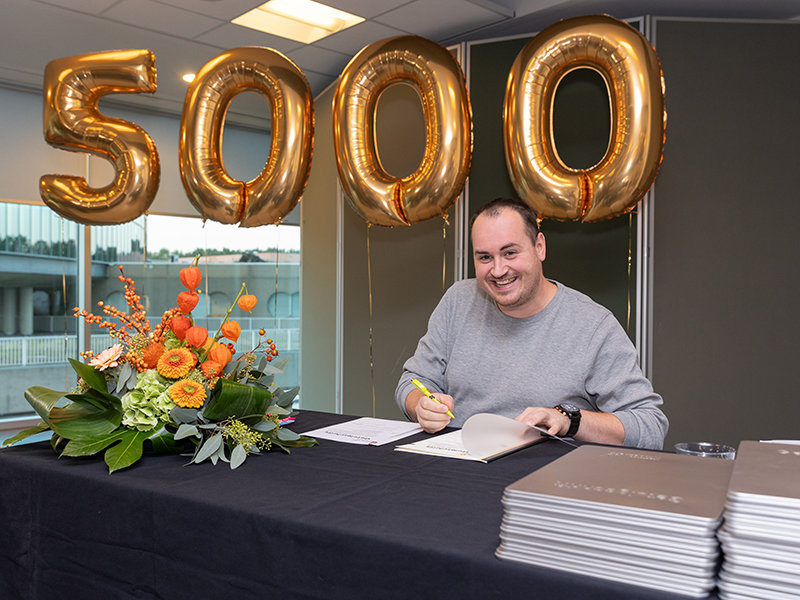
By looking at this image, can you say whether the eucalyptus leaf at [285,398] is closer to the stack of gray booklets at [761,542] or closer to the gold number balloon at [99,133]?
the stack of gray booklets at [761,542]

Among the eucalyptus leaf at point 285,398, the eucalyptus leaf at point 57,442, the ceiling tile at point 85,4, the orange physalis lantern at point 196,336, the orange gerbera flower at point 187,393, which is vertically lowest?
the eucalyptus leaf at point 57,442

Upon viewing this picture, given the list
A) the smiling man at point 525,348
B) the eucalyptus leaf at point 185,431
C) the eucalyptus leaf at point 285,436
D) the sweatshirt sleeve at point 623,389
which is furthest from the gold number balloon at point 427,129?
the eucalyptus leaf at point 185,431

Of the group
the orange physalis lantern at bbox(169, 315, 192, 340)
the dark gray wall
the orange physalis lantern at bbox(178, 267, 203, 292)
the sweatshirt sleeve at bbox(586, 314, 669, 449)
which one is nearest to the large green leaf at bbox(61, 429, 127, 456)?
the orange physalis lantern at bbox(169, 315, 192, 340)

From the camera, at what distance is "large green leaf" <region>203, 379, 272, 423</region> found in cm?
138

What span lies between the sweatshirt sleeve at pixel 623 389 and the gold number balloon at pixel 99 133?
6.50 ft

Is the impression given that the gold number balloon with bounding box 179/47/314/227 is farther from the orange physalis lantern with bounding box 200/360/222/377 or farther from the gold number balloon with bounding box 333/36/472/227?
the orange physalis lantern with bounding box 200/360/222/377

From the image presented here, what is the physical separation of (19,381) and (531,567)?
5.88 meters

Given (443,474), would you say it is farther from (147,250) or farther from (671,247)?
(147,250)

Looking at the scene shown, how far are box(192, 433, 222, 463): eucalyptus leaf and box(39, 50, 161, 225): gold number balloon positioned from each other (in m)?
1.80

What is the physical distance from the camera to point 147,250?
6109 millimetres

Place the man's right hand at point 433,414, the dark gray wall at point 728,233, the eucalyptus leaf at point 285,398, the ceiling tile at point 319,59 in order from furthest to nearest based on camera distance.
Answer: the ceiling tile at point 319,59, the dark gray wall at point 728,233, the man's right hand at point 433,414, the eucalyptus leaf at point 285,398

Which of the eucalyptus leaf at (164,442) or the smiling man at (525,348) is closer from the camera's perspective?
the eucalyptus leaf at (164,442)

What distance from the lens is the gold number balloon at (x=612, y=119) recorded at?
240 cm

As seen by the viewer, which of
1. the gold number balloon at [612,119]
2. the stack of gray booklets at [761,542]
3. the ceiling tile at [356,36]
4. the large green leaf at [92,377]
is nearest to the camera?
the stack of gray booklets at [761,542]
